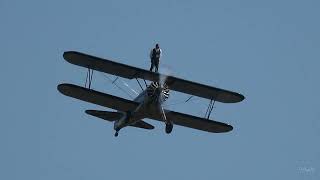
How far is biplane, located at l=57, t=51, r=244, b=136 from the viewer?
48.1 m

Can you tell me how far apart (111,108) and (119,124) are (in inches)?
48.3

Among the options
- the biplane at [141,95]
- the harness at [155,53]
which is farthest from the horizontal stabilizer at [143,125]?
the harness at [155,53]

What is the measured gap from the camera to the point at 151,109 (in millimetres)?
48375

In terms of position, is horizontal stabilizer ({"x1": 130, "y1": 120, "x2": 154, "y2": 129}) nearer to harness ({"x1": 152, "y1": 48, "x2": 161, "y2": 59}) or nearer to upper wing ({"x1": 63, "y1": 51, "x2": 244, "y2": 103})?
upper wing ({"x1": 63, "y1": 51, "x2": 244, "y2": 103})

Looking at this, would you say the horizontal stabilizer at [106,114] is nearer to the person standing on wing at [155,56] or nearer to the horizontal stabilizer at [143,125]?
the horizontal stabilizer at [143,125]

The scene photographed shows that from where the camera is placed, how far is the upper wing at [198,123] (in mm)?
50844

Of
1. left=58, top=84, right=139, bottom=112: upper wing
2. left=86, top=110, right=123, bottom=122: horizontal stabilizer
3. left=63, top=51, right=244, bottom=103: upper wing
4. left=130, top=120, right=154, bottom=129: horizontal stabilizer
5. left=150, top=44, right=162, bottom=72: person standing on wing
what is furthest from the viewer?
left=130, top=120, right=154, bottom=129: horizontal stabilizer

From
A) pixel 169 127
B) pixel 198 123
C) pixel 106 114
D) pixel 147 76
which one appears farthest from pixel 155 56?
pixel 198 123

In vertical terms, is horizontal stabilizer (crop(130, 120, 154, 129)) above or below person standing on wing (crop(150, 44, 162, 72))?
below

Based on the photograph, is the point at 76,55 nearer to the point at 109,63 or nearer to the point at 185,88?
the point at 109,63

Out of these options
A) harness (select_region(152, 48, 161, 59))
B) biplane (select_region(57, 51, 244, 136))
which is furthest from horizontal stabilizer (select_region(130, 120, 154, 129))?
harness (select_region(152, 48, 161, 59))

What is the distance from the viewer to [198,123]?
51312mm

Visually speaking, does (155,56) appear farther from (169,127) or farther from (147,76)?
(169,127)

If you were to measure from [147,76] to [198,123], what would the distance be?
428 cm
